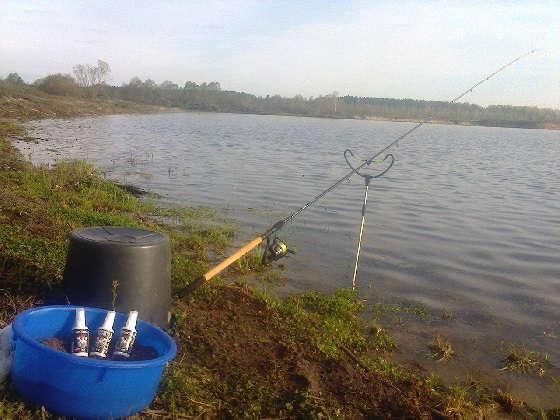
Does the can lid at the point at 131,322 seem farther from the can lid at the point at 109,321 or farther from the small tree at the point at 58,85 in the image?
the small tree at the point at 58,85

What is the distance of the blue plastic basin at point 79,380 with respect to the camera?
2893 millimetres

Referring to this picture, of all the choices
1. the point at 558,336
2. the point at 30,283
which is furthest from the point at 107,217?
the point at 558,336

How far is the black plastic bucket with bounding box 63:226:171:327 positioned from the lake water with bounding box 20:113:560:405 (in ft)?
8.53

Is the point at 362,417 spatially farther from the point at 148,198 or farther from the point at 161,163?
the point at 161,163

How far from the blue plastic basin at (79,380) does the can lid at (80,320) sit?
0.28 meters

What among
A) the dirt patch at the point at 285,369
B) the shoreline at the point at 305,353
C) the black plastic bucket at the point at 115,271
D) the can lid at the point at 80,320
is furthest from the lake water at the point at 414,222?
the can lid at the point at 80,320

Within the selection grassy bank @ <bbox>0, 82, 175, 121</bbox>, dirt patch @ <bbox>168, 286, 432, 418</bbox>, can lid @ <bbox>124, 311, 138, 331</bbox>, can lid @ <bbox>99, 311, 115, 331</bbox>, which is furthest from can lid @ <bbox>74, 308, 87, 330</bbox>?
grassy bank @ <bbox>0, 82, 175, 121</bbox>

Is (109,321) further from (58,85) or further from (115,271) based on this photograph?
(58,85)

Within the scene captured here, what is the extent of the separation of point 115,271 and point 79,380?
1.08 m

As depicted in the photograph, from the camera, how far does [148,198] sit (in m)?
12.3

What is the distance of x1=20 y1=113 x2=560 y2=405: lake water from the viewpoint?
22.7ft

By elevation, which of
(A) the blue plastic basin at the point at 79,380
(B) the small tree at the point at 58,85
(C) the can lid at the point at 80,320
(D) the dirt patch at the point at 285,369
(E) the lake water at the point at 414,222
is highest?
(B) the small tree at the point at 58,85

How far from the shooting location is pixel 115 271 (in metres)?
3.90

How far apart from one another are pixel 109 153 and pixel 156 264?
18.1 metres
